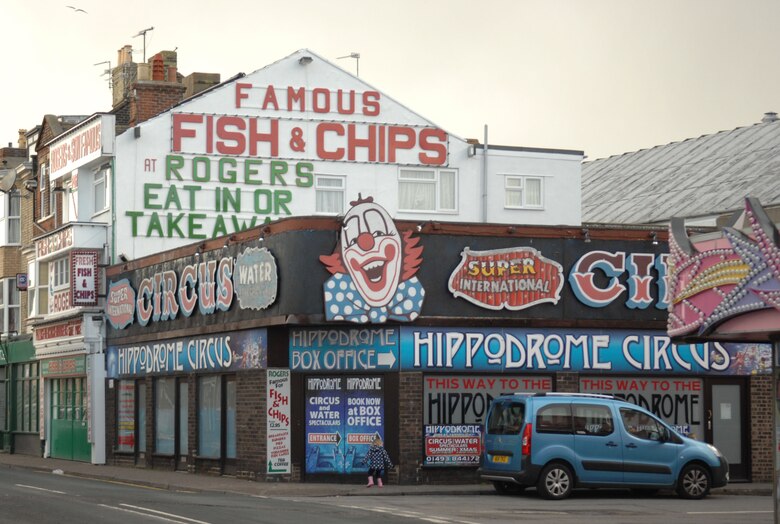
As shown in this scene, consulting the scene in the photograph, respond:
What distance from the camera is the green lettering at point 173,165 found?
4406cm

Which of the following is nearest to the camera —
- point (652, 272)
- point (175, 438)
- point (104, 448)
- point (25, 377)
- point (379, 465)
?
point (379, 465)

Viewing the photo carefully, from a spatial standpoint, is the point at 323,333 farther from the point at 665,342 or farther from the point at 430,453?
the point at 665,342

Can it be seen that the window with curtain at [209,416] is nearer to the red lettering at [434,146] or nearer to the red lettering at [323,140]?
the red lettering at [323,140]

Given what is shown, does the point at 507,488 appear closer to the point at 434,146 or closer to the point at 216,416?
the point at 216,416

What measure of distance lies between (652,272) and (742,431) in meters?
4.38

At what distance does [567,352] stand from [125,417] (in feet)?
50.2

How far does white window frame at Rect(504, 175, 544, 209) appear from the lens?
4853 cm

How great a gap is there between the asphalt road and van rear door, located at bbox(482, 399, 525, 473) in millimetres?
699

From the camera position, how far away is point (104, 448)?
43.5 m

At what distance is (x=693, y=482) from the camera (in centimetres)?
2867

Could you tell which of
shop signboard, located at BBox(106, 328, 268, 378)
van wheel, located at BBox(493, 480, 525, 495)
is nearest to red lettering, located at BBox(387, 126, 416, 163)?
shop signboard, located at BBox(106, 328, 268, 378)

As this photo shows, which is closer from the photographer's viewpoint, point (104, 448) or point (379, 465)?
point (379, 465)

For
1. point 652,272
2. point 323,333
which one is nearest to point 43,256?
point 323,333

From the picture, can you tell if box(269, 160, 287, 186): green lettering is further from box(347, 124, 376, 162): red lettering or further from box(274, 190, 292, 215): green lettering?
box(347, 124, 376, 162): red lettering
